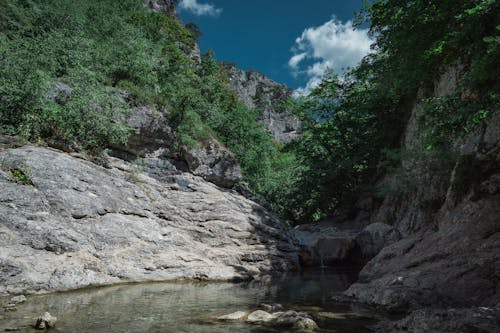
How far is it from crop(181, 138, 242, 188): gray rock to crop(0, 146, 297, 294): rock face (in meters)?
1.11

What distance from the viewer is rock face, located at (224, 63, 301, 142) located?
102312mm

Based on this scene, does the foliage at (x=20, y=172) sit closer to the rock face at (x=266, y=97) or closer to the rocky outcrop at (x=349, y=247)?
the rocky outcrop at (x=349, y=247)

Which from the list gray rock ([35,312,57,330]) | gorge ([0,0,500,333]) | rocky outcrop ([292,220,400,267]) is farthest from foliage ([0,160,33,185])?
rocky outcrop ([292,220,400,267])

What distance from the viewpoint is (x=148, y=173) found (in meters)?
17.8

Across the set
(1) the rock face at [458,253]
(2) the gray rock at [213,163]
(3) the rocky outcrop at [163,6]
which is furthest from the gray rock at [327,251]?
(3) the rocky outcrop at [163,6]

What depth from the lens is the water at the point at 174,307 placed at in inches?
243

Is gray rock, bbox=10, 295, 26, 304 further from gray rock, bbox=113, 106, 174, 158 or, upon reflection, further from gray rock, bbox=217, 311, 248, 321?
gray rock, bbox=113, 106, 174, 158

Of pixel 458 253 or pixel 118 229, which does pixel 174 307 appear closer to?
pixel 118 229

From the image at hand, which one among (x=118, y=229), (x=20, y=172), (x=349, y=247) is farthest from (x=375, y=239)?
(x=20, y=172)

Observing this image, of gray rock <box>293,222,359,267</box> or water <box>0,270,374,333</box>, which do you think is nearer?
water <box>0,270,374,333</box>

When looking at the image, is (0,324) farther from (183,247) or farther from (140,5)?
(140,5)

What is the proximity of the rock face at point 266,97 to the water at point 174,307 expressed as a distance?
87466 millimetres

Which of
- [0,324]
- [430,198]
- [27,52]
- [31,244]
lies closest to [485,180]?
[430,198]

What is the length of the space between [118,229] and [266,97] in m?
103
